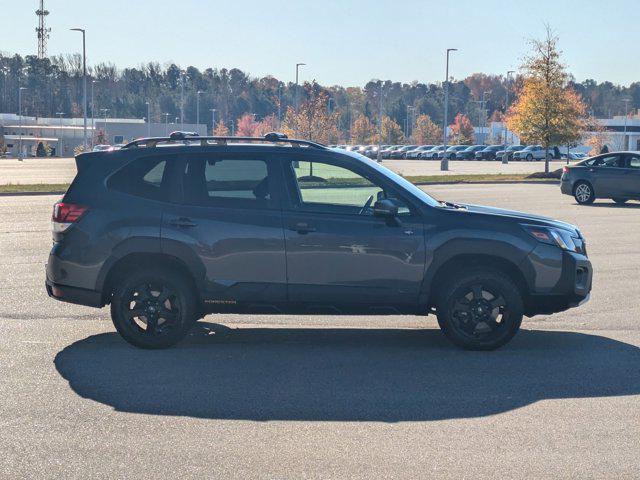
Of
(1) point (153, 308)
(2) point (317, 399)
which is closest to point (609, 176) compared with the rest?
(1) point (153, 308)

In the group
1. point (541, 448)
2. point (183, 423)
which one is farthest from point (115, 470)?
point (541, 448)

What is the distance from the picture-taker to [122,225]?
28.1 feet

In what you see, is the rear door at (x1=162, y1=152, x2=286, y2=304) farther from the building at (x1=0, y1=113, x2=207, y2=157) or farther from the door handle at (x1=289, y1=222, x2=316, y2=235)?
the building at (x1=0, y1=113, x2=207, y2=157)

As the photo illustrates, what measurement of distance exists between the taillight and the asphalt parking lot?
108 cm

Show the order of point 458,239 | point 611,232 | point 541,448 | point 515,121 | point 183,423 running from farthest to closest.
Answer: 1. point 515,121
2. point 611,232
3. point 458,239
4. point 183,423
5. point 541,448

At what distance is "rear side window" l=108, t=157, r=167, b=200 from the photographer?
8.69 meters

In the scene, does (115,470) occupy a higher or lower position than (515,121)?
lower

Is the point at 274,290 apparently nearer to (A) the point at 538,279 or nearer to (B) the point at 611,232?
(A) the point at 538,279

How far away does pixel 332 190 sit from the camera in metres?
8.70

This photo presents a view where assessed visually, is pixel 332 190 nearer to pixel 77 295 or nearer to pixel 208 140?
pixel 208 140

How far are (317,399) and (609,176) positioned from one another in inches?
869

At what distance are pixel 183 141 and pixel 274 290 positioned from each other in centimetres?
171

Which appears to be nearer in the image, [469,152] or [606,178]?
[606,178]

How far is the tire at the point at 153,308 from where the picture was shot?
8466 millimetres
